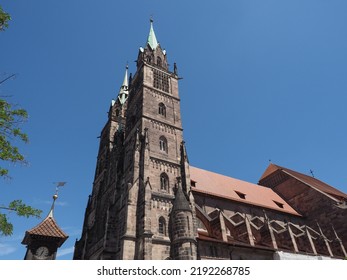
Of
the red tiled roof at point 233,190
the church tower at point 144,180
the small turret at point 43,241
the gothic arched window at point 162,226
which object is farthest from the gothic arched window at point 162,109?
the small turret at point 43,241

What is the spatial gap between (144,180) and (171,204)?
2877mm

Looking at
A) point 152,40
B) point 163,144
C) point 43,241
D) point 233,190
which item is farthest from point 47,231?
point 152,40

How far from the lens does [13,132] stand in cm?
742

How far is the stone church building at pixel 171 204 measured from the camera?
1914cm

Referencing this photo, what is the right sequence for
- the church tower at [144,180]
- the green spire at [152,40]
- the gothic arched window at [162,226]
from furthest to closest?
the green spire at [152,40] → the gothic arched window at [162,226] → the church tower at [144,180]

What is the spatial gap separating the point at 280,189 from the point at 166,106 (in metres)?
22.5

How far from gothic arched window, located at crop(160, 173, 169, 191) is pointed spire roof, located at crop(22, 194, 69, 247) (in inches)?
478

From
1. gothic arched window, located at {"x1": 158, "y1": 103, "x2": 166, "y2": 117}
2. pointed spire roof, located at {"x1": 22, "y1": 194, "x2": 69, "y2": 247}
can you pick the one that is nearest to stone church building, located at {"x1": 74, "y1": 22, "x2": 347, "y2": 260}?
gothic arched window, located at {"x1": 158, "y1": 103, "x2": 166, "y2": 117}

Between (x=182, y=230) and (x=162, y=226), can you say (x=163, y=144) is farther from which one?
(x=182, y=230)

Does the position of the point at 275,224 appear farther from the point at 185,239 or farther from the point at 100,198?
the point at 100,198

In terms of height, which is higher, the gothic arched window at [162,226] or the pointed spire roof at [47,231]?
the gothic arched window at [162,226]

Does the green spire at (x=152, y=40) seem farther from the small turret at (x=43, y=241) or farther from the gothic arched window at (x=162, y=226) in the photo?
the small turret at (x=43, y=241)

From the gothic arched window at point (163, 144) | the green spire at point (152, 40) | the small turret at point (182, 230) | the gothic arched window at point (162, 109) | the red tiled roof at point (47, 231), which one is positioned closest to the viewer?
the red tiled roof at point (47, 231)

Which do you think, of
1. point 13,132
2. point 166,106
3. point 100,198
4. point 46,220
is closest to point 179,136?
point 166,106
